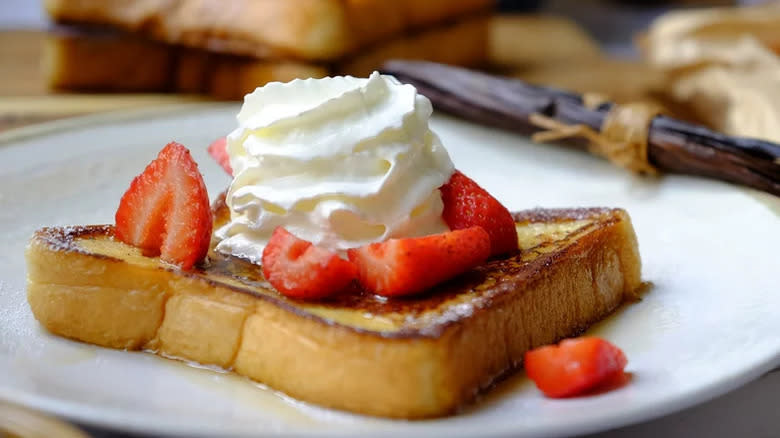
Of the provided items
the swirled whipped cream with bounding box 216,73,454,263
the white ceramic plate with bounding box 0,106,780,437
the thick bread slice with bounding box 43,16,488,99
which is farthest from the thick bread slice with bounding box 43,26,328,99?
the swirled whipped cream with bounding box 216,73,454,263

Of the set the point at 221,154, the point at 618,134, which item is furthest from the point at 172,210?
the point at 618,134

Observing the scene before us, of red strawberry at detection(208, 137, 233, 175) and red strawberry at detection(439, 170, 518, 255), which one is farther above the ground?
red strawberry at detection(439, 170, 518, 255)

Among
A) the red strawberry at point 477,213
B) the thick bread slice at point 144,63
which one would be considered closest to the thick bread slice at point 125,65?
the thick bread slice at point 144,63

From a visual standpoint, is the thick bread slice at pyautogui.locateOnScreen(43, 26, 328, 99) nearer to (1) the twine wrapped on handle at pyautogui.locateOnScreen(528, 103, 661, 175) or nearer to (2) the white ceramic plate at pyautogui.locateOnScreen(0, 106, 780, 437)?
(2) the white ceramic plate at pyautogui.locateOnScreen(0, 106, 780, 437)

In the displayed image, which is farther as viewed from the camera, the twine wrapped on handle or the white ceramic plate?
the twine wrapped on handle

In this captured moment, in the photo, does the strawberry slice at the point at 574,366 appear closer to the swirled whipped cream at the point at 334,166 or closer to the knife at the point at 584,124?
the swirled whipped cream at the point at 334,166

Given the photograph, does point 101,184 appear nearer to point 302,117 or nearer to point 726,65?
point 302,117
